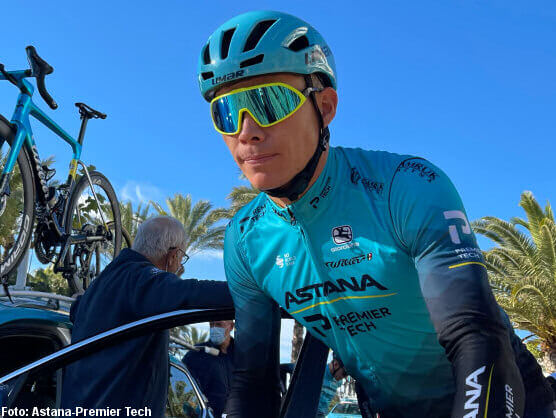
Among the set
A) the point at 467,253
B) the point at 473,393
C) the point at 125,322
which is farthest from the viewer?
Result: the point at 125,322

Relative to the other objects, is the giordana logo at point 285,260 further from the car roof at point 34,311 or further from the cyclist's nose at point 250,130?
the car roof at point 34,311

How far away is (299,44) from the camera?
6.22ft

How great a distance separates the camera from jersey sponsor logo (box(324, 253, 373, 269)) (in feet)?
5.53

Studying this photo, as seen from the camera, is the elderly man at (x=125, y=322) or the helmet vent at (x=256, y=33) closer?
the helmet vent at (x=256, y=33)

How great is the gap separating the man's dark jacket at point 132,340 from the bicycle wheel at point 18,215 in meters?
1.31

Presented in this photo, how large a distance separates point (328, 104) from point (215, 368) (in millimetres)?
2281

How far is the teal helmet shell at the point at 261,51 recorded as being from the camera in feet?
5.90

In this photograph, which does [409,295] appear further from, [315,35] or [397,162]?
[315,35]

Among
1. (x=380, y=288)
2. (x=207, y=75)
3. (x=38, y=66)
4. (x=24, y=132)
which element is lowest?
(x=380, y=288)

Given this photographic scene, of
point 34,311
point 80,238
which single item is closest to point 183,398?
point 34,311

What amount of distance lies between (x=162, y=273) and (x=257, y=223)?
1.17m

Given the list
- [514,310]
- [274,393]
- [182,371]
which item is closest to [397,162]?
[274,393]

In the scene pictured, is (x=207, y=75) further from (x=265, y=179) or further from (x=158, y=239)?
(x=158, y=239)

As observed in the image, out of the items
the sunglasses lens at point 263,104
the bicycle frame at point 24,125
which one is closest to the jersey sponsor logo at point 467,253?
the sunglasses lens at point 263,104
